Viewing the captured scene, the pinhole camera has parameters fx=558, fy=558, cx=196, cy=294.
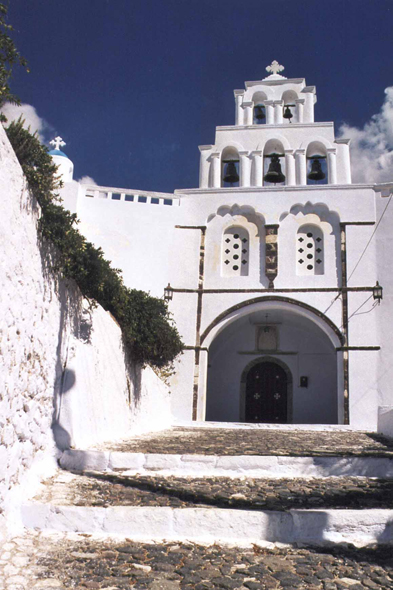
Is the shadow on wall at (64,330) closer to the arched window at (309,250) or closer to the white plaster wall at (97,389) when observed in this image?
the white plaster wall at (97,389)

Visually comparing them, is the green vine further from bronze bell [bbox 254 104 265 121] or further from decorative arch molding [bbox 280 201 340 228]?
bronze bell [bbox 254 104 265 121]

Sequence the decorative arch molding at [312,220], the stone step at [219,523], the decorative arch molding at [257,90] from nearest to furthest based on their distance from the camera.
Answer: the stone step at [219,523], the decorative arch molding at [312,220], the decorative arch molding at [257,90]

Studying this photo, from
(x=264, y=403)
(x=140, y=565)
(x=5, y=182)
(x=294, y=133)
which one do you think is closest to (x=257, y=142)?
(x=294, y=133)

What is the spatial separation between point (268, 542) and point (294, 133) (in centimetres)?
1570

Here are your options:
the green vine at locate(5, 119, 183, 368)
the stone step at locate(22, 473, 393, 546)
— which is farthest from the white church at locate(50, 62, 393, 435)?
the stone step at locate(22, 473, 393, 546)

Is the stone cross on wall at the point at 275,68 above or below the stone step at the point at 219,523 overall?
above

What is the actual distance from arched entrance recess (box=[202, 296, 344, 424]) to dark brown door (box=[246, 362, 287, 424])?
14cm

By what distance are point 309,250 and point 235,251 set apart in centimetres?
217

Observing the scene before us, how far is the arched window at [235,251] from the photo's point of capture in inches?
648

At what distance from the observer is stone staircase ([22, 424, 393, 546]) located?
3428mm

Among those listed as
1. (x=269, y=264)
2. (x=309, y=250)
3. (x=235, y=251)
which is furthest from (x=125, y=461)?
→ (x=309, y=250)

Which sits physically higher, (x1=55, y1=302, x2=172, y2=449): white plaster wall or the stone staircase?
(x1=55, y1=302, x2=172, y2=449): white plaster wall

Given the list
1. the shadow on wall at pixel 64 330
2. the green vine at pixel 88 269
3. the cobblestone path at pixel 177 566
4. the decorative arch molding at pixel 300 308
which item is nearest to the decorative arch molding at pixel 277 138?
the decorative arch molding at pixel 300 308

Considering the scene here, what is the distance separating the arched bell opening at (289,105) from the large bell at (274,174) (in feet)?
7.32
